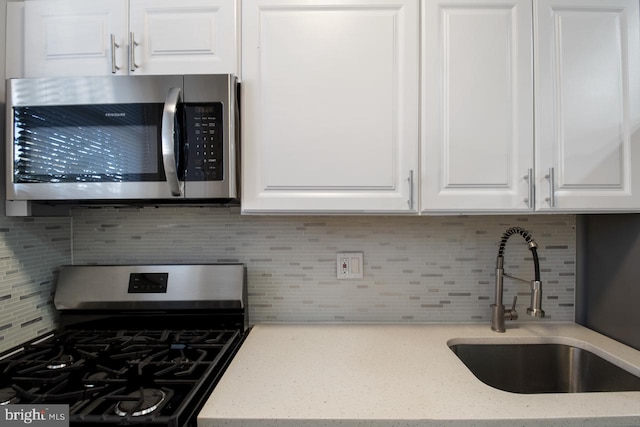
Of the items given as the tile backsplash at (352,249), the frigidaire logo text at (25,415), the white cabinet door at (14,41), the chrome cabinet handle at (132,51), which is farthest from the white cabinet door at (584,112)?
the white cabinet door at (14,41)

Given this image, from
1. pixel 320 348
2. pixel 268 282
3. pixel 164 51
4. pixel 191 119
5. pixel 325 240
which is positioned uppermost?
pixel 164 51

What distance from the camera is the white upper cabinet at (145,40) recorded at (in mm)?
1110

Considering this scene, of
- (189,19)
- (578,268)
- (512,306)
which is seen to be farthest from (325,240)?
(578,268)

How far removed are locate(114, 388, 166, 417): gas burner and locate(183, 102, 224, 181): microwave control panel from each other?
0.61m

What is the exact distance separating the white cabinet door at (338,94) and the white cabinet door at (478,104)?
0.06 m

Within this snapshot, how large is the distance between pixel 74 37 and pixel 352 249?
1.26 meters

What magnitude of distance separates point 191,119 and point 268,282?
0.72 metres

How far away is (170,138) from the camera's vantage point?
3.29 feet

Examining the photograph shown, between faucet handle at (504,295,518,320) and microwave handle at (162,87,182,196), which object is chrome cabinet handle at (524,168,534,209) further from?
microwave handle at (162,87,182,196)

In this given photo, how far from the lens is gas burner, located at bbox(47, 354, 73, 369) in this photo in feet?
3.25

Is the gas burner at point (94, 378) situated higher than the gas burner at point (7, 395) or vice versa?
the gas burner at point (94, 378)

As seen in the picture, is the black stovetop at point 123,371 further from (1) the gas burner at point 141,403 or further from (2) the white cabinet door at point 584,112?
(2) the white cabinet door at point 584,112

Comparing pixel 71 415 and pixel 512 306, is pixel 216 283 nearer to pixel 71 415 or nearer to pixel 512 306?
pixel 71 415

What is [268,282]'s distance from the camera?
141 cm
